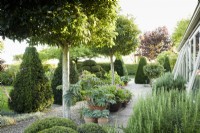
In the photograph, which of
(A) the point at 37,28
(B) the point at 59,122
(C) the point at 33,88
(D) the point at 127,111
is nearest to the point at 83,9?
(A) the point at 37,28

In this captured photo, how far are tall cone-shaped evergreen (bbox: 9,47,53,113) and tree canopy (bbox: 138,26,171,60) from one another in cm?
3098

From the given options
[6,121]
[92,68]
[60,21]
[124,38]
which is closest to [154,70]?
[92,68]

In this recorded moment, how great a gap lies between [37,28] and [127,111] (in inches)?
189

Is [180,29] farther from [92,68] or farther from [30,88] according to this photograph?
[30,88]

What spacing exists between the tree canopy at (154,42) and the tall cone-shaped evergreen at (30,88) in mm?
30980

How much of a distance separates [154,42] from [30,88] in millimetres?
31966

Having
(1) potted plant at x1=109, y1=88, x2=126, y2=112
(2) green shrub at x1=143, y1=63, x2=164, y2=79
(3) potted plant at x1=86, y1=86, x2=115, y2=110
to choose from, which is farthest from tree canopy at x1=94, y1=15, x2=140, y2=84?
(2) green shrub at x1=143, y1=63, x2=164, y2=79

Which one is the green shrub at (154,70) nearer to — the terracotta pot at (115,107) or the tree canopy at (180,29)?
the terracotta pot at (115,107)

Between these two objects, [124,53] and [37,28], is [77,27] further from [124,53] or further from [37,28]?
[124,53]

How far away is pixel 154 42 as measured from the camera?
38.3 metres

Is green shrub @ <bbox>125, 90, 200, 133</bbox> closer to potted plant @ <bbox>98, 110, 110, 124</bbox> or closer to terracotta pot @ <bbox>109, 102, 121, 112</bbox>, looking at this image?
potted plant @ <bbox>98, 110, 110, 124</bbox>

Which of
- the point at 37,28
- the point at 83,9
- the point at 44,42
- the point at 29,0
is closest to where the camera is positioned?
the point at 29,0

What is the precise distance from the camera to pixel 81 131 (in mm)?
4082

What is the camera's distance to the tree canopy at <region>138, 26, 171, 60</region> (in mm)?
38250
